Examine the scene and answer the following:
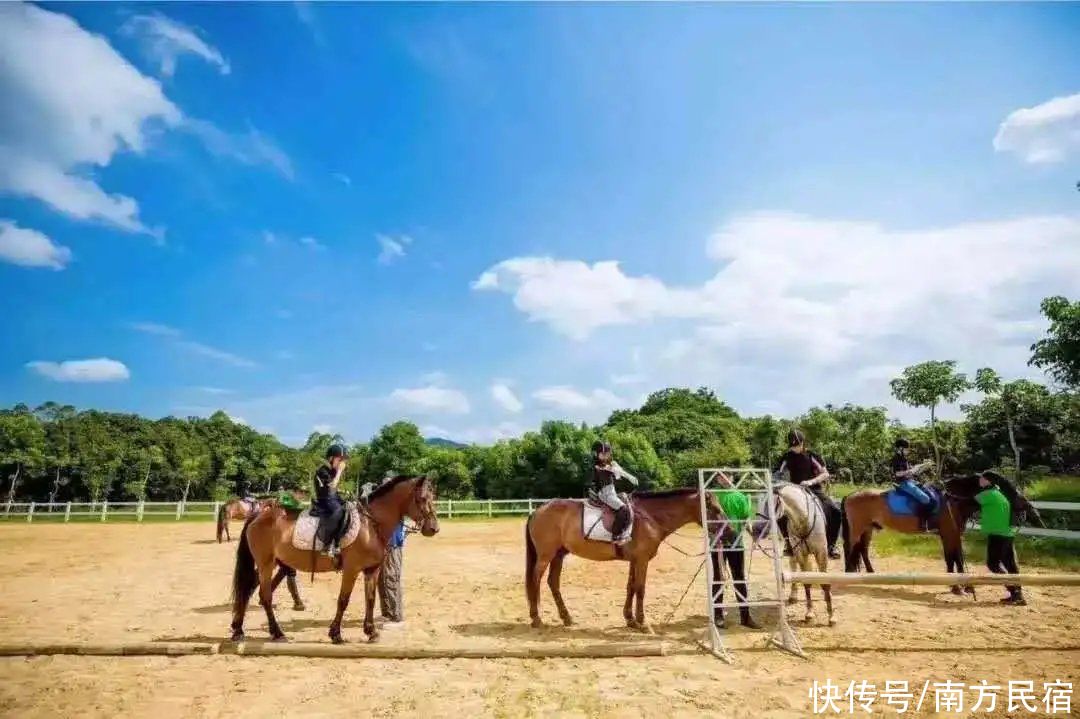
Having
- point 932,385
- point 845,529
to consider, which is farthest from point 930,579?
point 932,385

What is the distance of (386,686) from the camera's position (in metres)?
6.05

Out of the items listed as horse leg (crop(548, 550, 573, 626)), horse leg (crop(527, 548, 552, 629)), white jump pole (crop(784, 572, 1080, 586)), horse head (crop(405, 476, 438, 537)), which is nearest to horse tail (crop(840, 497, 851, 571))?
white jump pole (crop(784, 572, 1080, 586))

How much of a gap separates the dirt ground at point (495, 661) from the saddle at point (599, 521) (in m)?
1.36

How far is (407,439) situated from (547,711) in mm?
49024

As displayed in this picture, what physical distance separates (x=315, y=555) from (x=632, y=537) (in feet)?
14.8

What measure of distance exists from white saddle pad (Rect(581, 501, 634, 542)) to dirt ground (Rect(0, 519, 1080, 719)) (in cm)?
135

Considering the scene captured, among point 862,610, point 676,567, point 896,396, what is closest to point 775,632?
point 862,610

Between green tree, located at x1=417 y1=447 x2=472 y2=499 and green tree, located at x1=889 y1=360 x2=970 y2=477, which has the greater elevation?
green tree, located at x1=889 y1=360 x2=970 y2=477

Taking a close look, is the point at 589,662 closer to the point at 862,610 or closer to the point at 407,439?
the point at 862,610

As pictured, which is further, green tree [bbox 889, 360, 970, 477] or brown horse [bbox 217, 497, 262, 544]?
green tree [bbox 889, 360, 970, 477]

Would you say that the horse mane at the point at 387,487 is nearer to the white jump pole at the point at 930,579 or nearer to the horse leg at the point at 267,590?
the horse leg at the point at 267,590

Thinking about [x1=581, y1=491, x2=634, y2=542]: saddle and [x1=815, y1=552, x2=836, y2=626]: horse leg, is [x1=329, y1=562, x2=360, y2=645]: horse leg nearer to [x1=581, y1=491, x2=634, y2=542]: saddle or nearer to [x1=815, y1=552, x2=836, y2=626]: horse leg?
[x1=581, y1=491, x2=634, y2=542]: saddle

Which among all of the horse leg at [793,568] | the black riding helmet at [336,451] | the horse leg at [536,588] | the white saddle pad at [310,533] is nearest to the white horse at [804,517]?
the horse leg at [793,568]

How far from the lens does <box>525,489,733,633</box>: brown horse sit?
8442mm
